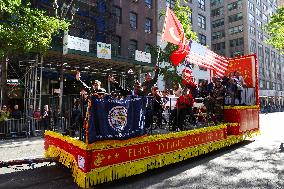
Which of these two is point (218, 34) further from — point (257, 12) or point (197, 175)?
point (197, 175)

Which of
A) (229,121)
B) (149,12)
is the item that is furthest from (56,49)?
(149,12)

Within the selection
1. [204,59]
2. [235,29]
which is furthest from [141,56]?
[235,29]

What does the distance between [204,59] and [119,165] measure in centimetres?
645

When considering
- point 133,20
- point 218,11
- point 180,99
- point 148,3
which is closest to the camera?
point 180,99

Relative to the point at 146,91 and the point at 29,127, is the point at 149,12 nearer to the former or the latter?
the point at 29,127

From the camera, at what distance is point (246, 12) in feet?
222

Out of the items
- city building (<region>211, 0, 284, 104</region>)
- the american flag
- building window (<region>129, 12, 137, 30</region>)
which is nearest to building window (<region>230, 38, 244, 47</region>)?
city building (<region>211, 0, 284, 104</region>)

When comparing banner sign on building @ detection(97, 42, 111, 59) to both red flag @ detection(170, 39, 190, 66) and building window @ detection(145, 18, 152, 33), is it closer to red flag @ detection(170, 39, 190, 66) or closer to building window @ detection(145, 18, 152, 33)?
building window @ detection(145, 18, 152, 33)

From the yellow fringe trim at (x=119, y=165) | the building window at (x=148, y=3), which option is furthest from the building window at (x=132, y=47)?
the yellow fringe trim at (x=119, y=165)

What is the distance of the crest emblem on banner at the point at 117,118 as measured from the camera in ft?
22.4

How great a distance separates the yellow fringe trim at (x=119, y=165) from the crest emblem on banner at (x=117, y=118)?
912mm

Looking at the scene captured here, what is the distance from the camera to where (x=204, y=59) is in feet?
38.1

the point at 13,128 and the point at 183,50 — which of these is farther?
the point at 13,128

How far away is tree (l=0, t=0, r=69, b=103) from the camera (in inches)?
608
